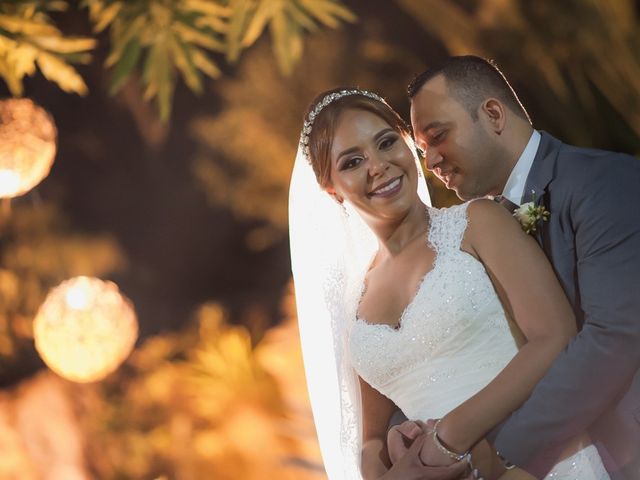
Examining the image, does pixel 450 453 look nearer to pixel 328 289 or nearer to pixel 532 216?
pixel 532 216

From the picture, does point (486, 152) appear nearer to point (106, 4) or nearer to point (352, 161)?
point (352, 161)

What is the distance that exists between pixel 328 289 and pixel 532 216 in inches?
21.7

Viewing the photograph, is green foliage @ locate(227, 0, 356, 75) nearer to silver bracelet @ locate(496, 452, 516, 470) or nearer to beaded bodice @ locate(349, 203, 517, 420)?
beaded bodice @ locate(349, 203, 517, 420)

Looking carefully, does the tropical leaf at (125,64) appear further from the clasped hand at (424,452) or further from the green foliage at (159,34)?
the clasped hand at (424,452)

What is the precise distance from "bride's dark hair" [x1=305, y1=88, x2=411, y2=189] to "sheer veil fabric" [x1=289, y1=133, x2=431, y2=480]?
0.33 feet

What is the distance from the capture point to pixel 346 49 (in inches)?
140

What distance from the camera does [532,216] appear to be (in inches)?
67.6

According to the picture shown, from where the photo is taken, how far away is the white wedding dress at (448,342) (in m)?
1.76

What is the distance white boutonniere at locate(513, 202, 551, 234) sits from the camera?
5.64 ft

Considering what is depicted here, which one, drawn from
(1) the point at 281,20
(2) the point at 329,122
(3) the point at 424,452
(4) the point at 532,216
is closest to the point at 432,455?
(3) the point at 424,452

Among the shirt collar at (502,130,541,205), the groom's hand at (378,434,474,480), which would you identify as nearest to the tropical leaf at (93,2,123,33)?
the shirt collar at (502,130,541,205)

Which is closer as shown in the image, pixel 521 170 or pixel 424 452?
pixel 424 452

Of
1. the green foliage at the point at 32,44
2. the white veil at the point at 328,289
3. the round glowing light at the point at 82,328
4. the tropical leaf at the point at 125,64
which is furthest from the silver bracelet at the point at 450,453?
the tropical leaf at the point at 125,64

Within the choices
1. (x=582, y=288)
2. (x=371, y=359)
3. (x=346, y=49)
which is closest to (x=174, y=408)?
(x=346, y=49)
